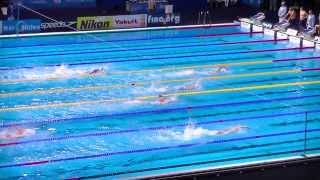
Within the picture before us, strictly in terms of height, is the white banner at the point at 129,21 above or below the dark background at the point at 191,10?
below

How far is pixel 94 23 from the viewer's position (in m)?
18.8

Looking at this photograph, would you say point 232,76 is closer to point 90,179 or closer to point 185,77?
point 185,77

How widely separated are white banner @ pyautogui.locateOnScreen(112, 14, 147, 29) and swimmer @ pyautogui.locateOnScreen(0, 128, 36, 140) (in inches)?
397

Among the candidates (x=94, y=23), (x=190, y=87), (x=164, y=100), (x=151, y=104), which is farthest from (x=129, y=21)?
(x=151, y=104)

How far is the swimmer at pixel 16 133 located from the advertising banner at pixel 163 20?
1092cm

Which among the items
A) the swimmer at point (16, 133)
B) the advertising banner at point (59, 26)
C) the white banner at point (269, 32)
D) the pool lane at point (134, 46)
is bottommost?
the swimmer at point (16, 133)

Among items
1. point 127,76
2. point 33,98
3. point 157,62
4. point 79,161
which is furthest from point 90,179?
point 157,62

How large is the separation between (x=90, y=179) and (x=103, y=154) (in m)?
1.50

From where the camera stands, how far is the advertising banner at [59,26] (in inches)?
720

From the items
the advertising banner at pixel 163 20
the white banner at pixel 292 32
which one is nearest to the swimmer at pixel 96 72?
the advertising banner at pixel 163 20

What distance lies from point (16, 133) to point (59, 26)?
31.5 feet

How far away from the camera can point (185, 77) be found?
13.2m

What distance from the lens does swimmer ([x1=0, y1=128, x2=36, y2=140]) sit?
912cm

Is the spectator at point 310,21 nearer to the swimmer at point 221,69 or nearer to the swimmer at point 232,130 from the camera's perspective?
the swimmer at point 221,69
